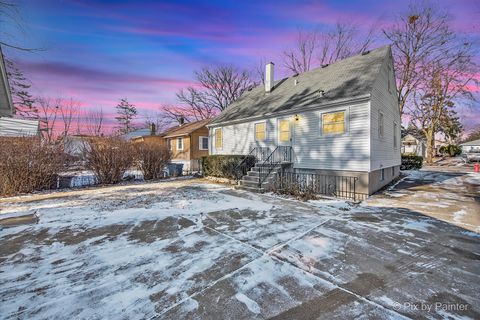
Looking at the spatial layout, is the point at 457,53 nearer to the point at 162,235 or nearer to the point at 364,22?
the point at 364,22

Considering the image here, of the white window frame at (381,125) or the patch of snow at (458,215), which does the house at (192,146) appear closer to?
the white window frame at (381,125)

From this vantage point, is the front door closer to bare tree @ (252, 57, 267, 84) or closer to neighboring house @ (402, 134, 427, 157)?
bare tree @ (252, 57, 267, 84)

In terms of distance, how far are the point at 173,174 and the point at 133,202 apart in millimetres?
7668

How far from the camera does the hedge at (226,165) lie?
1220 centimetres

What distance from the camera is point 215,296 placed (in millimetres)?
2676

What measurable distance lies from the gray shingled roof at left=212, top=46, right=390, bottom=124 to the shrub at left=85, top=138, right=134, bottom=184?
21.3ft

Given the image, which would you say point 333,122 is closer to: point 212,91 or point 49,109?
point 212,91

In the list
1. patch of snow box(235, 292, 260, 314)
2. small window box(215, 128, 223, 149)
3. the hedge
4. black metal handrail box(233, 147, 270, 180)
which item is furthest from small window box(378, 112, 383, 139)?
patch of snow box(235, 292, 260, 314)

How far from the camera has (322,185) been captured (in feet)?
33.0

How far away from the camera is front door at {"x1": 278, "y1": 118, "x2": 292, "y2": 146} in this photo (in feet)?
37.7

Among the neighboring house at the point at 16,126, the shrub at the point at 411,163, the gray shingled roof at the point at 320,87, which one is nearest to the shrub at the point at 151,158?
the gray shingled roof at the point at 320,87

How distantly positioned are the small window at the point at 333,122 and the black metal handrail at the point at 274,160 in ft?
6.82

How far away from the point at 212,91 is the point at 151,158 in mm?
22582

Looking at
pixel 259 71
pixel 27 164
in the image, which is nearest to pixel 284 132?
pixel 27 164
